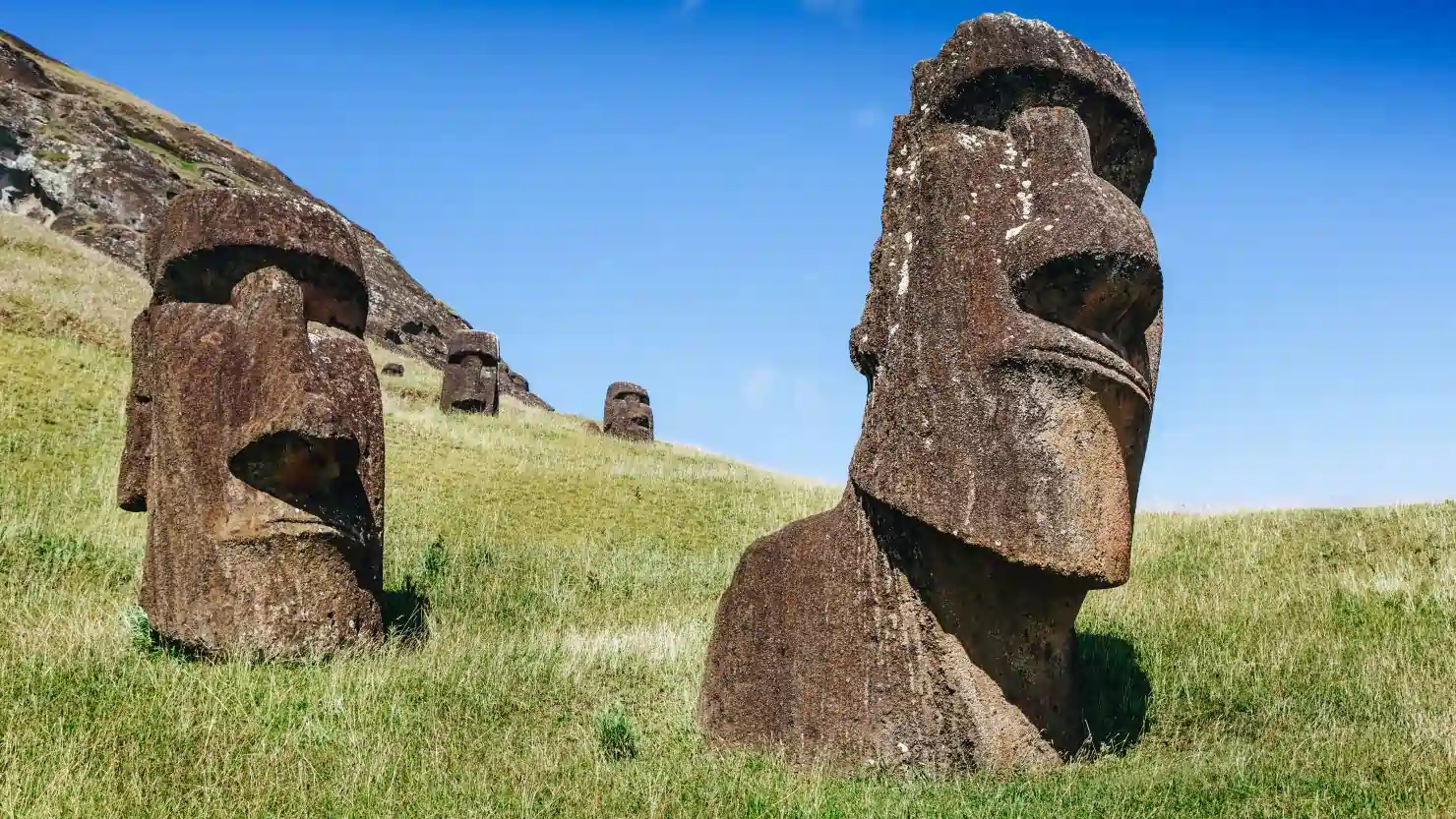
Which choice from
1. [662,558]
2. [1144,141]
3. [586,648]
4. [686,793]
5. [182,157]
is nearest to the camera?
[686,793]

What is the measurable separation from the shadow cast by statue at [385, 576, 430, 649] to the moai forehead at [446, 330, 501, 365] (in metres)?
20.5

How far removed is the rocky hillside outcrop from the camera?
40.4 m

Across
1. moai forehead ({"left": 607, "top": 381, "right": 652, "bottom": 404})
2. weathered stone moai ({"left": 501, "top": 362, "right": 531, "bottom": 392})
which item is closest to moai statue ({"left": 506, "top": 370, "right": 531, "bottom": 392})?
weathered stone moai ({"left": 501, "top": 362, "right": 531, "bottom": 392})

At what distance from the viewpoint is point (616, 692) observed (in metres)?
7.13

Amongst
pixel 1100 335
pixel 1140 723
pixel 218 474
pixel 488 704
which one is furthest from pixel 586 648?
pixel 1100 335

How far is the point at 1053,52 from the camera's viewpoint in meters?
5.97

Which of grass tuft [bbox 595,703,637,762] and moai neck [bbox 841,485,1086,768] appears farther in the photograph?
grass tuft [bbox 595,703,637,762]

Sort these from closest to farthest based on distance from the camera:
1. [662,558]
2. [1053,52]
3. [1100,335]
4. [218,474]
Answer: [1100,335]
[1053,52]
[218,474]
[662,558]

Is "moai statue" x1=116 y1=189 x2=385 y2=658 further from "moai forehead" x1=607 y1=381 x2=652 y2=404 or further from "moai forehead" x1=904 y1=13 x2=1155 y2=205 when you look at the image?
"moai forehead" x1=607 y1=381 x2=652 y2=404

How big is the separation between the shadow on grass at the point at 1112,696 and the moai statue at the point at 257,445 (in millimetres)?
4596

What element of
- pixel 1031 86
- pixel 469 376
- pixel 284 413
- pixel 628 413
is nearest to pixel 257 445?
pixel 284 413

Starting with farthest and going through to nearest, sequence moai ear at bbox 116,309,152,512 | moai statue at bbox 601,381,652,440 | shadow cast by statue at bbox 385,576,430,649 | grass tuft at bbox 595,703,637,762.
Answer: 1. moai statue at bbox 601,381,652,440
2. moai ear at bbox 116,309,152,512
3. shadow cast by statue at bbox 385,576,430,649
4. grass tuft at bbox 595,703,637,762

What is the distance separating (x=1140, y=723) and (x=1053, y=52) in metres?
3.50

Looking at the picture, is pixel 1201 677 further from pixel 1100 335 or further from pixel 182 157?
pixel 182 157
